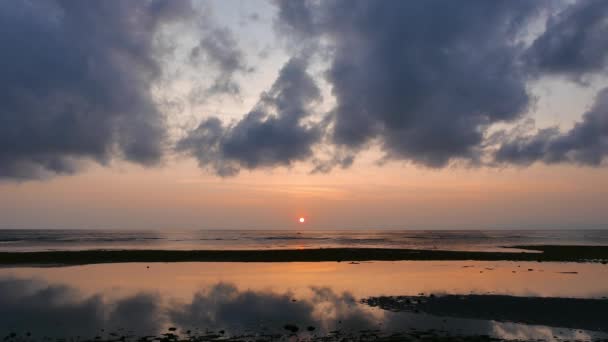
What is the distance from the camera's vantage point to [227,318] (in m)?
21.3

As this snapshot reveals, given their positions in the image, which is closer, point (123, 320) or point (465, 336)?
point (465, 336)

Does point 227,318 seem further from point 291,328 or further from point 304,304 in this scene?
point 304,304

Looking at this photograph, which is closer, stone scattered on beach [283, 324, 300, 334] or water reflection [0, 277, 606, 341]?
water reflection [0, 277, 606, 341]

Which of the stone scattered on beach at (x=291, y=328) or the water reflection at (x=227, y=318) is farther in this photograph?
the stone scattered on beach at (x=291, y=328)

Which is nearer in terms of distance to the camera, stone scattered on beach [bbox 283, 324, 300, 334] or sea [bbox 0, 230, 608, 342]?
sea [bbox 0, 230, 608, 342]

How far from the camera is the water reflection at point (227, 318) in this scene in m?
18.3

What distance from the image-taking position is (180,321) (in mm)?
20438

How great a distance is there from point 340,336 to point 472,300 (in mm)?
11843

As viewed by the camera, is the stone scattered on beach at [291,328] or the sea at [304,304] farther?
the stone scattered on beach at [291,328]

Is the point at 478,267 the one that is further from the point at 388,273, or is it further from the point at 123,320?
the point at 123,320

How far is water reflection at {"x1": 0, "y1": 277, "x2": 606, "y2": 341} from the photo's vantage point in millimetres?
18281

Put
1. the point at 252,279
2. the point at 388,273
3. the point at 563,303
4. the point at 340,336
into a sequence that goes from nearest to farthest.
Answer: the point at 340,336 → the point at 563,303 → the point at 252,279 → the point at 388,273

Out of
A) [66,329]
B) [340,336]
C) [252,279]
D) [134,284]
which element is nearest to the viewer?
[340,336]

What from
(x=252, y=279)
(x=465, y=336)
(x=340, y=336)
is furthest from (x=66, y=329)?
(x=252, y=279)
